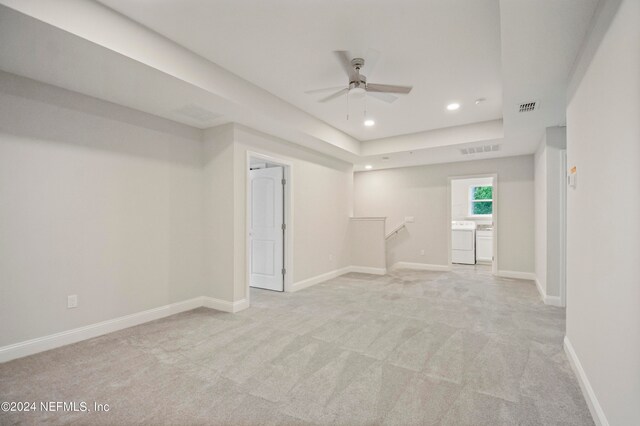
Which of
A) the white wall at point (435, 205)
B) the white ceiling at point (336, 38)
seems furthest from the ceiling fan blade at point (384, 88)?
the white wall at point (435, 205)

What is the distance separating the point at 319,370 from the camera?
7.89ft

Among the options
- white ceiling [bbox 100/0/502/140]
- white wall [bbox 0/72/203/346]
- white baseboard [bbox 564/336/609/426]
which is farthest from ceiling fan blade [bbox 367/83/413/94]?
white baseboard [bbox 564/336/609/426]

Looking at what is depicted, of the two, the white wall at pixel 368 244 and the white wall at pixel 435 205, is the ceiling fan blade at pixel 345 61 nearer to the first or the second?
the white wall at pixel 368 244

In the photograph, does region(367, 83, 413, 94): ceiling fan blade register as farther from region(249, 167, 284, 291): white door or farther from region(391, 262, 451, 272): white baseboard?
region(391, 262, 451, 272): white baseboard

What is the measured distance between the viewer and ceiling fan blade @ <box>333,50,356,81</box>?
2.74 metres

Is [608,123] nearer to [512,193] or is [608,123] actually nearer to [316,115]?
[316,115]

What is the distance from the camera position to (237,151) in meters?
3.98

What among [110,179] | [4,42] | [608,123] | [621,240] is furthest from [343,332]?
[4,42]

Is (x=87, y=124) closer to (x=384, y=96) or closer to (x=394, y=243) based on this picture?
(x=384, y=96)

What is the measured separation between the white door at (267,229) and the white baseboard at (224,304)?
1058mm

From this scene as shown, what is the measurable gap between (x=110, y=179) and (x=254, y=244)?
2.53m

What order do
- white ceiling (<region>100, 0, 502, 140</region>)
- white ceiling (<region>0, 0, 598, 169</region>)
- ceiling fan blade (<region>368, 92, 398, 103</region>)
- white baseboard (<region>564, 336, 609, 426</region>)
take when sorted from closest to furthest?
white baseboard (<region>564, 336, 609, 426</region>) < white ceiling (<region>0, 0, 598, 169</region>) < white ceiling (<region>100, 0, 502, 140</region>) < ceiling fan blade (<region>368, 92, 398, 103</region>)

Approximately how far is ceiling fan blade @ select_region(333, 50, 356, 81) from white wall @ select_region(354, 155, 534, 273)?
461 cm

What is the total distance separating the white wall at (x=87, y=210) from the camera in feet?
8.62
